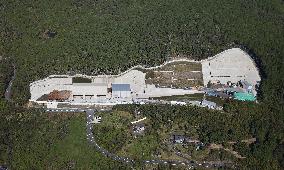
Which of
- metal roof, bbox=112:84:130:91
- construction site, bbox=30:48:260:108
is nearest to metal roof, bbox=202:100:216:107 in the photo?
construction site, bbox=30:48:260:108

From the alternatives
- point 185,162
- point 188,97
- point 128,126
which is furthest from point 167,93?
point 185,162

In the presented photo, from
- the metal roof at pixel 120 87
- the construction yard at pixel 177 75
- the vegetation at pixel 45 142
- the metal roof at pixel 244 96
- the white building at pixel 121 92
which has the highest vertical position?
the construction yard at pixel 177 75

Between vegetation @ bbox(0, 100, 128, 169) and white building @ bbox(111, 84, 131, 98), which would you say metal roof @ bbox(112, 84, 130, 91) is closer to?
white building @ bbox(111, 84, 131, 98)

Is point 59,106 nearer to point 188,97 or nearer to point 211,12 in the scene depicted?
point 188,97

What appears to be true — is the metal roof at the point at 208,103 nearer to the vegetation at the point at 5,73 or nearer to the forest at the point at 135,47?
the forest at the point at 135,47

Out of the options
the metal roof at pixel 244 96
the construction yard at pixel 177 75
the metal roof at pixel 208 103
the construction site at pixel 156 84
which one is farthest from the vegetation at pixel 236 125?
the construction yard at pixel 177 75

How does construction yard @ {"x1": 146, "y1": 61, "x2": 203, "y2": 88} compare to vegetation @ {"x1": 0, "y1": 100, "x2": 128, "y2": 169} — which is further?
construction yard @ {"x1": 146, "y1": 61, "x2": 203, "y2": 88}

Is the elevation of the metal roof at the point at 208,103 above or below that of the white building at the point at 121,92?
below
